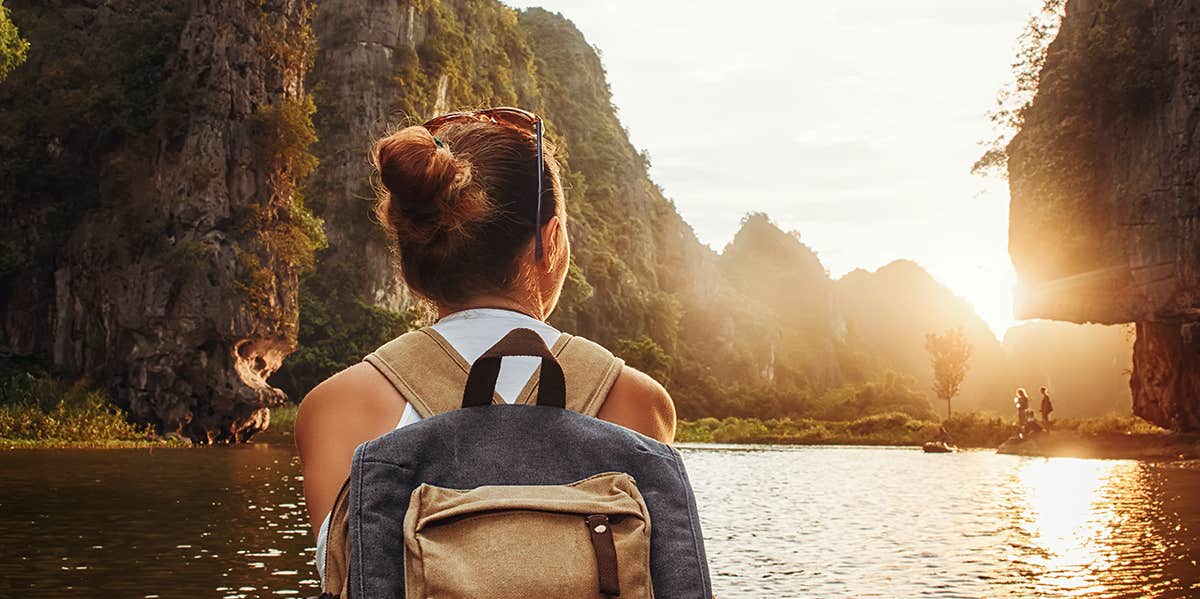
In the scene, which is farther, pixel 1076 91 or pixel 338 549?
pixel 1076 91

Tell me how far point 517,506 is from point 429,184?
0.53 m

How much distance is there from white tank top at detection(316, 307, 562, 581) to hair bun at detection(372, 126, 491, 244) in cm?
13

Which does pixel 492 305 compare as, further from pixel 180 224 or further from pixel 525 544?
pixel 180 224

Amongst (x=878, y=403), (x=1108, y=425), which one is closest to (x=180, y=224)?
(x=1108, y=425)

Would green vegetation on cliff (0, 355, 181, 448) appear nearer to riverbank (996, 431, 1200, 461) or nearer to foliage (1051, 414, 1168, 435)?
riverbank (996, 431, 1200, 461)

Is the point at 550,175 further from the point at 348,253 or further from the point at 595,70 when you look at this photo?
the point at 595,70

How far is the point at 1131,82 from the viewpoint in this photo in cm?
2545

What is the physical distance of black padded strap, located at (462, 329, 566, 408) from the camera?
57.1 inches

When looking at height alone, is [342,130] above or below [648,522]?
above

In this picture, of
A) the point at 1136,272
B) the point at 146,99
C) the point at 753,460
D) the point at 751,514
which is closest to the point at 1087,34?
the point at 1136,272

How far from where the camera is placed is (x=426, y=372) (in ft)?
5.28

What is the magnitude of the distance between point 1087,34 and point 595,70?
250 feet

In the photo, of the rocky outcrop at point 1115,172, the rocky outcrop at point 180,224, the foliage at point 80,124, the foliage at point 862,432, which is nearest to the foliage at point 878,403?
the foliage at point 862,432

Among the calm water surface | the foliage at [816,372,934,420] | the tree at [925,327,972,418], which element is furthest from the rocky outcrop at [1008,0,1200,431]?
the foliage at [816,372,934,420]
